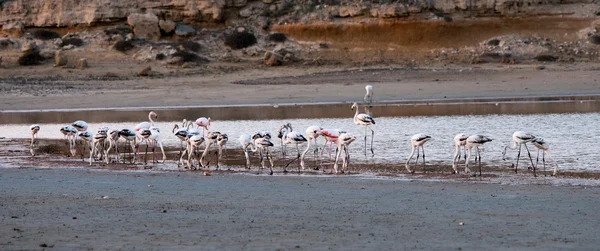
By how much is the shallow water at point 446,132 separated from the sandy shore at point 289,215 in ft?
12.7

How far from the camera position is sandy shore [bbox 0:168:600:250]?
8.20 meters

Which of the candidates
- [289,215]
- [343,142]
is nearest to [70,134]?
[343,142]

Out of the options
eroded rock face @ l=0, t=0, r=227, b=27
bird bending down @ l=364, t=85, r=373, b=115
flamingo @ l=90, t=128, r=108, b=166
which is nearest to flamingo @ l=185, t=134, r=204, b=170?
flamingo @ l=90, t=128, r=108, b=166

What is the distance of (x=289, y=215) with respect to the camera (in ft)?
31.6

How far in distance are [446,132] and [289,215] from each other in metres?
10.8

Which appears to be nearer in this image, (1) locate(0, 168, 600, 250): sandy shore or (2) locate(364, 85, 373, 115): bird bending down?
(1) locate(0, 168, 600, 250): sandy shore

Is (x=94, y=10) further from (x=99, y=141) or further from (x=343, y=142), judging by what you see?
(x=343, y=142)

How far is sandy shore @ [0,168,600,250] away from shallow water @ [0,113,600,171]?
3867 millimetres

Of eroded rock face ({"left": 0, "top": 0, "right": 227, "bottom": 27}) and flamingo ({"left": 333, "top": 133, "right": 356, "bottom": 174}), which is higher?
A: eroded rock face ({"left": 0, "top": 0, "right": 227, "bottom": 27})

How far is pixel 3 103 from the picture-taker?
28984 millimetres

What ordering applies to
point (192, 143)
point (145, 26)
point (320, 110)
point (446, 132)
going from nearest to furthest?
point (192, 143), point (446, 132), point (320, 110), point (145, 26)

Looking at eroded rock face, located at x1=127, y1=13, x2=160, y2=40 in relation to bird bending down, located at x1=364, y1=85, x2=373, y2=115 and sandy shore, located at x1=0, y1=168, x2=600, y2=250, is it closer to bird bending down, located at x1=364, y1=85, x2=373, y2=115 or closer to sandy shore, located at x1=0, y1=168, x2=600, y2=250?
bird bending down, located at x1=364, y1=85, x2=373, y2=115

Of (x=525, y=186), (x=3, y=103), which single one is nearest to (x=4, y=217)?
(x=525, y=186)

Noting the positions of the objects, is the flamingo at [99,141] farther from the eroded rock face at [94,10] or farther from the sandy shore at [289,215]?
the eroded rock face at [94,10]
